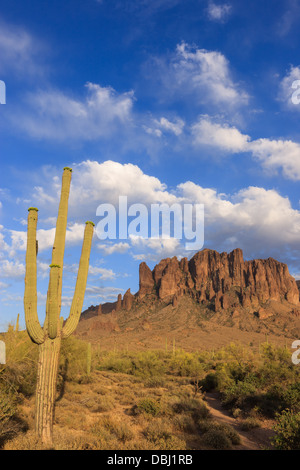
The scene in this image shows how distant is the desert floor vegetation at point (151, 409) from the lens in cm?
803

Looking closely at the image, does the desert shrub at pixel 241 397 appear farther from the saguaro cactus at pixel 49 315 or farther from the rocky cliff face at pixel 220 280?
the rocky cliff face at pixel 220 280

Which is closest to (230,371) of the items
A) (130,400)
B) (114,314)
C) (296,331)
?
(130,400)

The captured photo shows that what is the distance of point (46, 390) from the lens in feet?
25.4

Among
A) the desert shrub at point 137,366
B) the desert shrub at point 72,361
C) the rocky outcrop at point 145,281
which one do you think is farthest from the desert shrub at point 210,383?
the rocky outcrop at point 145,281

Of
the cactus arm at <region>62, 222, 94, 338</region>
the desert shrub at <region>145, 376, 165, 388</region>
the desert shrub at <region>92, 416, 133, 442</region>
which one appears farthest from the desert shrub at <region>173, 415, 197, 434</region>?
the desert shrub at <region>145, 376, 165, 388</region>

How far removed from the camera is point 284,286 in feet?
322

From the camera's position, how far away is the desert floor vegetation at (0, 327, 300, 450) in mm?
8031

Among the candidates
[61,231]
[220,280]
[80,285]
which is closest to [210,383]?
[80,285]

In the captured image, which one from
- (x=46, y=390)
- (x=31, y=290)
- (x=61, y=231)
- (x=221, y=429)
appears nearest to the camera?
(x=46, y=390)

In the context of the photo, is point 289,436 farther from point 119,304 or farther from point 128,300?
point 119,304

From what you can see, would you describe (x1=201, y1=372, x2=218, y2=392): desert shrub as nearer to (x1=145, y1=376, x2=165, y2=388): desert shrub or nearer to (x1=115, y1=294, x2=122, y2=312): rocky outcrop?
(x1=145, y1=376, x2=165, y2=388): desert shrub

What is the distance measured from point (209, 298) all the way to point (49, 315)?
3358 inches

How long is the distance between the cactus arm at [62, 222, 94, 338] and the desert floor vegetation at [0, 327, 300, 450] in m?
2.83
